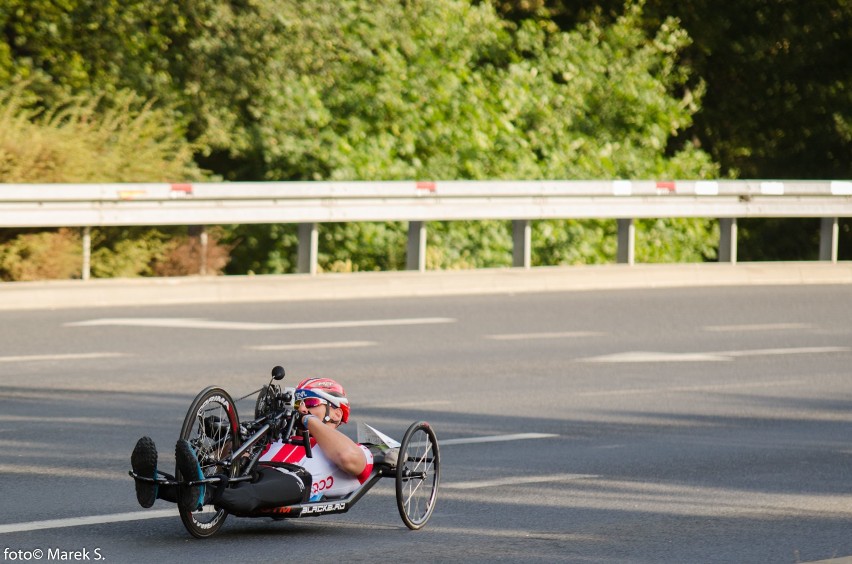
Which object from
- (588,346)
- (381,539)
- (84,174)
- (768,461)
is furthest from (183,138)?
(381,539)

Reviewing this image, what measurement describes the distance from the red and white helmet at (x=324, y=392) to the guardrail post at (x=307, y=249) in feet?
37.0

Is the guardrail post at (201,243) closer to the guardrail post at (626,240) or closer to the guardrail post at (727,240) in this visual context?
the guardrail post at (626,240)

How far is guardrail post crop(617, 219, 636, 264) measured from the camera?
70.5 feet

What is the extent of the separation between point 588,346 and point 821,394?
278 cm

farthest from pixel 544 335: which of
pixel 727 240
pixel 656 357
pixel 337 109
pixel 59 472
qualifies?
pixel 337 109

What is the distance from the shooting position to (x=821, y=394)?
1257 cm

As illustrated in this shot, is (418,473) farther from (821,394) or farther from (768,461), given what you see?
(821,394)

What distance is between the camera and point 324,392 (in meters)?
7.21

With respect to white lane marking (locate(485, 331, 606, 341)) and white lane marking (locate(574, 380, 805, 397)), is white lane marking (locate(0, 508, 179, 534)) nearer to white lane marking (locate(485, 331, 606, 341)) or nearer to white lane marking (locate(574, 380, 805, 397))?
white lane marking (locate(574, 380, 805, 397))

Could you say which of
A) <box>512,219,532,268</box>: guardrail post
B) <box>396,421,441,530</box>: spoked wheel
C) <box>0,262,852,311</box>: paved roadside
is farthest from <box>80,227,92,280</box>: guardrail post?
<box>396,421,441,530</box>: spoked wheel

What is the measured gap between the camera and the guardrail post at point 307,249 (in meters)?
18.6

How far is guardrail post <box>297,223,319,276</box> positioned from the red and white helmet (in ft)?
37.0

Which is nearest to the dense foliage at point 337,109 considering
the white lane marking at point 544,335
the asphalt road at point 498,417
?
the asphalt road at point 498,417

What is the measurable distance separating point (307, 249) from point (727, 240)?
6728 mm
